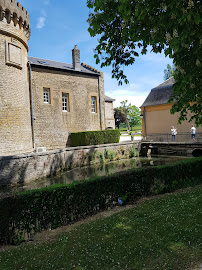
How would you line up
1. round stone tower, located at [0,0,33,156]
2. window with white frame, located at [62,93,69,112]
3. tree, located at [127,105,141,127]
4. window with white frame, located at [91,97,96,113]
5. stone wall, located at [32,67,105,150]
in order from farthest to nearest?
tree, located at [127,105,141,127] → window with white frame, located at [91,97,96,113] → window with white frame, located at [62,93,69,112] → stone wall, located at [32,67,105,150] → round stone tower, located at [0,0,33,156]

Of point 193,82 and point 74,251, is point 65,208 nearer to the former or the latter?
point 74,251

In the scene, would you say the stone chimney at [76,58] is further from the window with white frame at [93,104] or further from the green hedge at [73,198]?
the green hedge at [73,198]

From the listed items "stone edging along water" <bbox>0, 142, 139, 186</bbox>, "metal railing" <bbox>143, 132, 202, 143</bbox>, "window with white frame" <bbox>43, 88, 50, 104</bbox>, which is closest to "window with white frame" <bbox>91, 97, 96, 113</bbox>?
"stone edging along water" <bbox>0, 142, 139, 186</bbox>

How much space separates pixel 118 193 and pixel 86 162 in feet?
39.3

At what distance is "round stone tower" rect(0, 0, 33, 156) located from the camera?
14.3m

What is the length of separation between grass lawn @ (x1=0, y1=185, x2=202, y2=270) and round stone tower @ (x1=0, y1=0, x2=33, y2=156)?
36.5 ft

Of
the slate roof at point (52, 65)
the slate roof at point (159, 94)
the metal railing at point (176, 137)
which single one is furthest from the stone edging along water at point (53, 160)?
the slate roof at point (52, 65)

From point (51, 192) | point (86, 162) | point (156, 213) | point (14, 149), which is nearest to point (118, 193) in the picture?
point (156, 213)

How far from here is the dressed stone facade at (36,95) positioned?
573 inches

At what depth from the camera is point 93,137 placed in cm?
2086

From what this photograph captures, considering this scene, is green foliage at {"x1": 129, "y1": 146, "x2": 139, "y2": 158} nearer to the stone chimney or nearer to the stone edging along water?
the stone edging along water

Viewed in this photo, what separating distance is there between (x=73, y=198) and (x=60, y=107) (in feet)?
54.0

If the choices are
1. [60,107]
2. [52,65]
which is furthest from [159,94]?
[52,65]

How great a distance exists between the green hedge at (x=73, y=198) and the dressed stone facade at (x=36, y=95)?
1008cm
